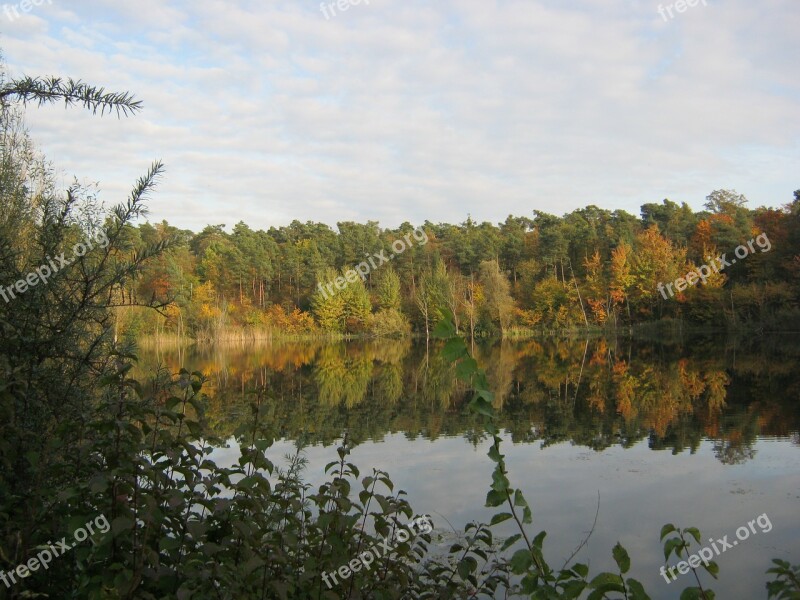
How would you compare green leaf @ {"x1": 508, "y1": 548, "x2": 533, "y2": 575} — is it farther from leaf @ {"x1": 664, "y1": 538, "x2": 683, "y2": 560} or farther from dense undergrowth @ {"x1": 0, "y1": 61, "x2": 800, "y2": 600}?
leaf @ {"x1": 664, "y1": 538, "x2": 683, "y2": 560}

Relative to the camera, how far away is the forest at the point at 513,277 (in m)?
44.6

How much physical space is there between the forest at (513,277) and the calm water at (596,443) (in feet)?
73.7

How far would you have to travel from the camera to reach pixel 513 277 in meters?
65.9

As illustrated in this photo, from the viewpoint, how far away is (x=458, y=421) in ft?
47.6

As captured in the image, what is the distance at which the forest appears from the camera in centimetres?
4459

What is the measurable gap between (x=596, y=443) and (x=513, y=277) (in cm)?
5485

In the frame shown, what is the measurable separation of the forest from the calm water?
884 inches

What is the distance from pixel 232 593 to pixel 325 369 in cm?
2504

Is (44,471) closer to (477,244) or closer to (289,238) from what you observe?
(477,244)
